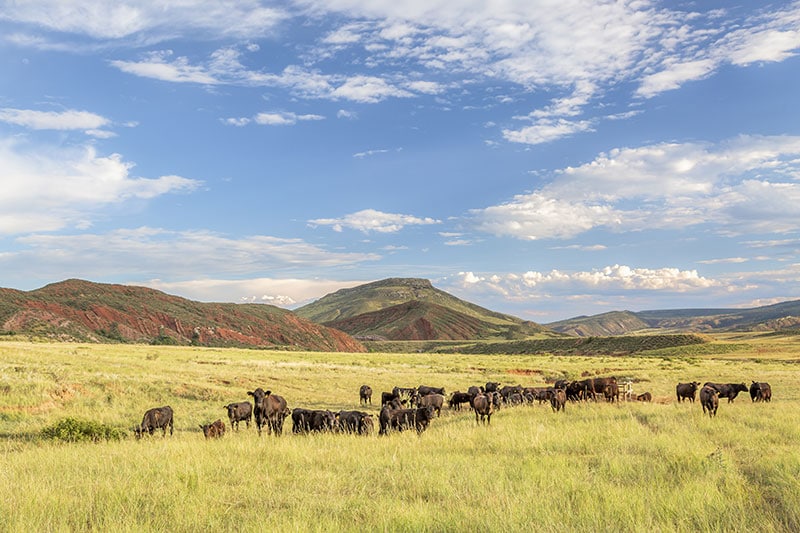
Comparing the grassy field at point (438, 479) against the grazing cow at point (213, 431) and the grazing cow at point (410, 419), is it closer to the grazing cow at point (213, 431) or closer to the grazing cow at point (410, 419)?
the grazing cow at point (213, 431)

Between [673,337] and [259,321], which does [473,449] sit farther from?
[259,321]

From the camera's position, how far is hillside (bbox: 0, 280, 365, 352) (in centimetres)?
9631

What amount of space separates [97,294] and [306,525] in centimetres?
13783

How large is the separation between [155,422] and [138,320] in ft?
368

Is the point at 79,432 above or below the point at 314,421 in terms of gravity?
above

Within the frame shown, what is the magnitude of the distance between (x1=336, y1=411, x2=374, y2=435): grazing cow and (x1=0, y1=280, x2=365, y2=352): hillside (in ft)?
293

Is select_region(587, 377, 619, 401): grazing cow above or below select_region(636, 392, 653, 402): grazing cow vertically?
above

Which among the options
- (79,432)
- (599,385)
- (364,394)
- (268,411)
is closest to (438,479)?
(268,411)

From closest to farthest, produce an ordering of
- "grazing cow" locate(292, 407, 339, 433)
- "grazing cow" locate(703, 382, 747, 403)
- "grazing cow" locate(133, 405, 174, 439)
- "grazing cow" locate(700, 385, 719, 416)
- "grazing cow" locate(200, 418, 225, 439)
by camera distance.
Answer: "grazing cow" locate(200, 418, 225, 439) → "grazing cow" locate(133, 405, 174, 439) → "grazing cow" locate(292, 407, 339, 433) → "grazing cow" locate(700, 385, 719, 416) → "grazing cow" locate(703, 382, 747, 403)

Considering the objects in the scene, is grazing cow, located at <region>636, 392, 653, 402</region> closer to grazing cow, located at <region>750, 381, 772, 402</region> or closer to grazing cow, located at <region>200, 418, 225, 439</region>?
grazing cow, located at <region>750, 381, 772, 402</region>

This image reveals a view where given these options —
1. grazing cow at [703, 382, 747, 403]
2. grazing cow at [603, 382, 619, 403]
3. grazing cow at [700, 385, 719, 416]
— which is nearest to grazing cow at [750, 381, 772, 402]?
grazing cow at [703, 382, 747, 403]

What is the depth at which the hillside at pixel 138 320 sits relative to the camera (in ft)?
316

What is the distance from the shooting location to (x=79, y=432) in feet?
52.9

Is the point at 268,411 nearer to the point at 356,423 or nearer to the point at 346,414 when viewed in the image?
the point at 346,414
